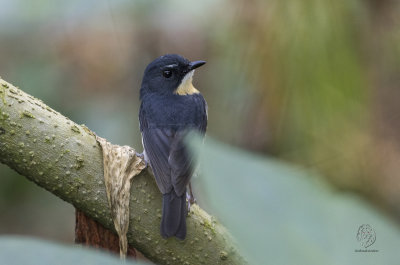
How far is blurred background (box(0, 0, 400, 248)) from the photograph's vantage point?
3.20m

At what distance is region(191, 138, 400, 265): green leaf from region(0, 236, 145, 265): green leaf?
0.12m

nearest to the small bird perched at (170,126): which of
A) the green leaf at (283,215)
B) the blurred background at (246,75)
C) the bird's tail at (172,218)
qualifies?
the bird's tail at (172,218)

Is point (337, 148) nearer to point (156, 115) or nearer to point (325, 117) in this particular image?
point (325, 117)

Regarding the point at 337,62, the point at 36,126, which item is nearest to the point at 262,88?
the point at 337,62

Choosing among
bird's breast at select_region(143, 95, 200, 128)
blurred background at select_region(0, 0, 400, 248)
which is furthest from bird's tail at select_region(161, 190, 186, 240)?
bird's breast at select_region(143, 95, 200, 128)

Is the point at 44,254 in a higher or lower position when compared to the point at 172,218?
higher

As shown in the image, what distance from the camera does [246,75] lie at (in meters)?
3.66

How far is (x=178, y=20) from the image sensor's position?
6191 mm

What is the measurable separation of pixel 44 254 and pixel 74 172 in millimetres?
1223

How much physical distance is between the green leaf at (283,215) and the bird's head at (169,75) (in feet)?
9.41

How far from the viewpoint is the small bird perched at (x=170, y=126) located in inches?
78.5

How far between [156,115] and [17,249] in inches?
99.7

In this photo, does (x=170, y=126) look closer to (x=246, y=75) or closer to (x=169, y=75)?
(x=169, y=75)

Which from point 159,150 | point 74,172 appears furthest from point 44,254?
point 159,150
